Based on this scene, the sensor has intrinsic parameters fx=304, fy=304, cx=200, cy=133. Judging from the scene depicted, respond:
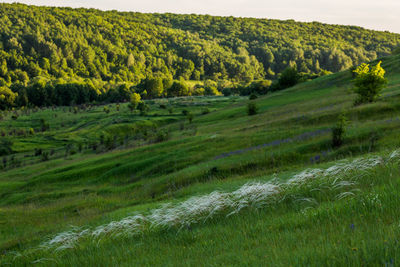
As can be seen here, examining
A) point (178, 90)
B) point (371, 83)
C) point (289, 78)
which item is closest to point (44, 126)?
point (289, 78)

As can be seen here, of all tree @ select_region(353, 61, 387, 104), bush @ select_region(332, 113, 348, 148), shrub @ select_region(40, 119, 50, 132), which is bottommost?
shrub @ select_region(40, 119, 50, 132)

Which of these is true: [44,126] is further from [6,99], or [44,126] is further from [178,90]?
[178,90]

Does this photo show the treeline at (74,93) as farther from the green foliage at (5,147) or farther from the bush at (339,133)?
the bush at (339,133)

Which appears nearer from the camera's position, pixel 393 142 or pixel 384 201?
pixel 384 201

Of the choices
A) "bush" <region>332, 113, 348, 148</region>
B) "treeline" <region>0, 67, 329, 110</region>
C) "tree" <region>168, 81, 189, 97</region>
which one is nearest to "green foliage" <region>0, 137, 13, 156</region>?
"bush" <region>332, 113, 348, 148</region>

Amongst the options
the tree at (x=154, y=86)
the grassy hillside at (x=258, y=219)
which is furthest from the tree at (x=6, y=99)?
the grassy hillside at (x=258, y=219)

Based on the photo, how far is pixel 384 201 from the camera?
17.7 feet

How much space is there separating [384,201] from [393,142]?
11589 millimetres

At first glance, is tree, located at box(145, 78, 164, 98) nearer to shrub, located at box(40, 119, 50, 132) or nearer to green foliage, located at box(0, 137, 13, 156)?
shrub, located at box(40, 119, 50, 132)

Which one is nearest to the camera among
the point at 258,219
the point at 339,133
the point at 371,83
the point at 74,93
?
the point at 258,219

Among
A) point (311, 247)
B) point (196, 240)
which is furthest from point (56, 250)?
point (311, 247)

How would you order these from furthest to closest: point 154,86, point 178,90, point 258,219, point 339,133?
1. point 178,90
2. point 154,86
3. point 339,133
4. point 258,219

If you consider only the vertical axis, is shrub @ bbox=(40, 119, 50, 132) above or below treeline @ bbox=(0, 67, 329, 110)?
below

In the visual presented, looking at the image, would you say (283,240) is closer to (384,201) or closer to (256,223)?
(256,223)
